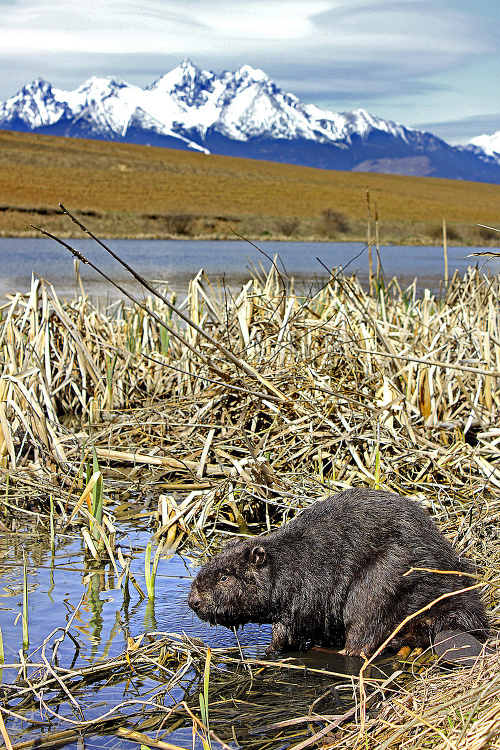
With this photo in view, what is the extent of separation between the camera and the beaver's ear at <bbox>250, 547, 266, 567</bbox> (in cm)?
295

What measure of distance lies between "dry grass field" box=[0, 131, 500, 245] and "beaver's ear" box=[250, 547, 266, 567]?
126 feet

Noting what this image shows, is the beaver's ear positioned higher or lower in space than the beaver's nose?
higher

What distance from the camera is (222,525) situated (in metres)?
4.23

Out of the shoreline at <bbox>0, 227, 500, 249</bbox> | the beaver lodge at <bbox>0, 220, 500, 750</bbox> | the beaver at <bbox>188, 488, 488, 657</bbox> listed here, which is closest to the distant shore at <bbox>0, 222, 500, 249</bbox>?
the shoreline at <bbox>0, 227, 500, 249</bbox>

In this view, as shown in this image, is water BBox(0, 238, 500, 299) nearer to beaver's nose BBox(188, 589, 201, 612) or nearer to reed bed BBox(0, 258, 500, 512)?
reed bed BBox(0, 258, 500, 512)

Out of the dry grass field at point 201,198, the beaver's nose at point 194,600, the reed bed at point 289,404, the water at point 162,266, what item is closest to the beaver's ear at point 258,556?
the beaver's nose at point 194,600

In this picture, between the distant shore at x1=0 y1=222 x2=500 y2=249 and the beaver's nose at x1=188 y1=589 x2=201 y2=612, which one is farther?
the distant shore at x1=0 y1=222 x2=500 y2=249

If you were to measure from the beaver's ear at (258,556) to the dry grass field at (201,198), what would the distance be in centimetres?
3846

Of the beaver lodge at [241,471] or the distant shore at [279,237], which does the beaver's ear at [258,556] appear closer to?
the beaver lodge at [241,471]

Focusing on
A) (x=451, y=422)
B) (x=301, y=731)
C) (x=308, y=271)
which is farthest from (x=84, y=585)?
(x=308, y=271)

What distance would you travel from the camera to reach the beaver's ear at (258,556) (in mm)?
2947

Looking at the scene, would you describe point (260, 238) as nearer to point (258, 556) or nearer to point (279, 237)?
point (279, 237)

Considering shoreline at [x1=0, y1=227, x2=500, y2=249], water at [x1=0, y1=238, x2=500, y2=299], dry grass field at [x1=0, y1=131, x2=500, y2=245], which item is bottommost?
water at [x1=0, y1=238, x2=500, y2=299]

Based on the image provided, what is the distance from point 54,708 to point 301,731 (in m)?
0.81
